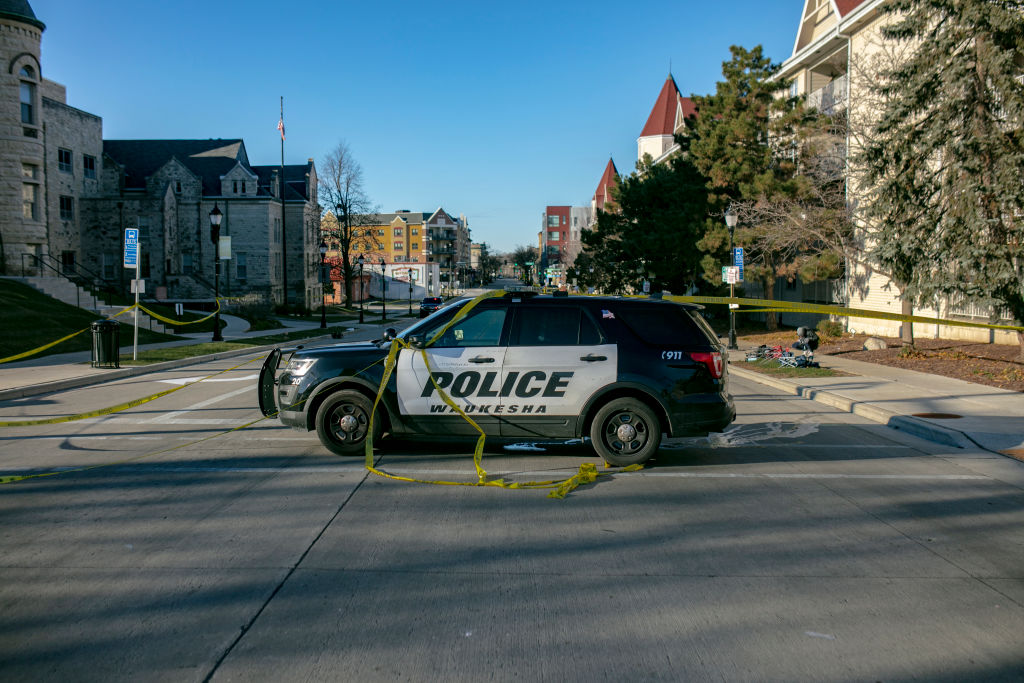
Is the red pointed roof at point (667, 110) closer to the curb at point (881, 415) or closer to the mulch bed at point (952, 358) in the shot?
the mulch bed at point (952, 358)

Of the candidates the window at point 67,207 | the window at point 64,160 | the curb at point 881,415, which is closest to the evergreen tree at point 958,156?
the curb at point 881,415

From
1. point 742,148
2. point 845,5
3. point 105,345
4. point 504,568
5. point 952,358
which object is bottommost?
point 504,568

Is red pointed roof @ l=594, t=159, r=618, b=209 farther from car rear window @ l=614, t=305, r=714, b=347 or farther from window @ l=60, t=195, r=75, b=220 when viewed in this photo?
car rear window @ l=614, t=305, r=714, b=347

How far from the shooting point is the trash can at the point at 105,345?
1753cm

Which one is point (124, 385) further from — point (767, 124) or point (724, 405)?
point (767, 124)

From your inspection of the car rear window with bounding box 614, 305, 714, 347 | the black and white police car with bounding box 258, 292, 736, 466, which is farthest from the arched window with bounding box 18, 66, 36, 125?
the car rear window with bounding box 614, 305, 714, 347

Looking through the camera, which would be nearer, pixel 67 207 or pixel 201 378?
pixel 201 378

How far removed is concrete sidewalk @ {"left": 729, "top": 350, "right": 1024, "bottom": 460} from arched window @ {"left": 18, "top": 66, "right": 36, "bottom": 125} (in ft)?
116

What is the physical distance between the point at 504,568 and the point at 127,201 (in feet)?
171

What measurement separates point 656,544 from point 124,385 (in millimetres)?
13415

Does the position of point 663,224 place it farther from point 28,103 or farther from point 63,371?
point 28,103

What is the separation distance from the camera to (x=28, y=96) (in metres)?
35.5

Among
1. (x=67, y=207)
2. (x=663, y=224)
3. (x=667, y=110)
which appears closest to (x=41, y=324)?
(x=663, y=224)

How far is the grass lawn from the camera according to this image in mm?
21250
